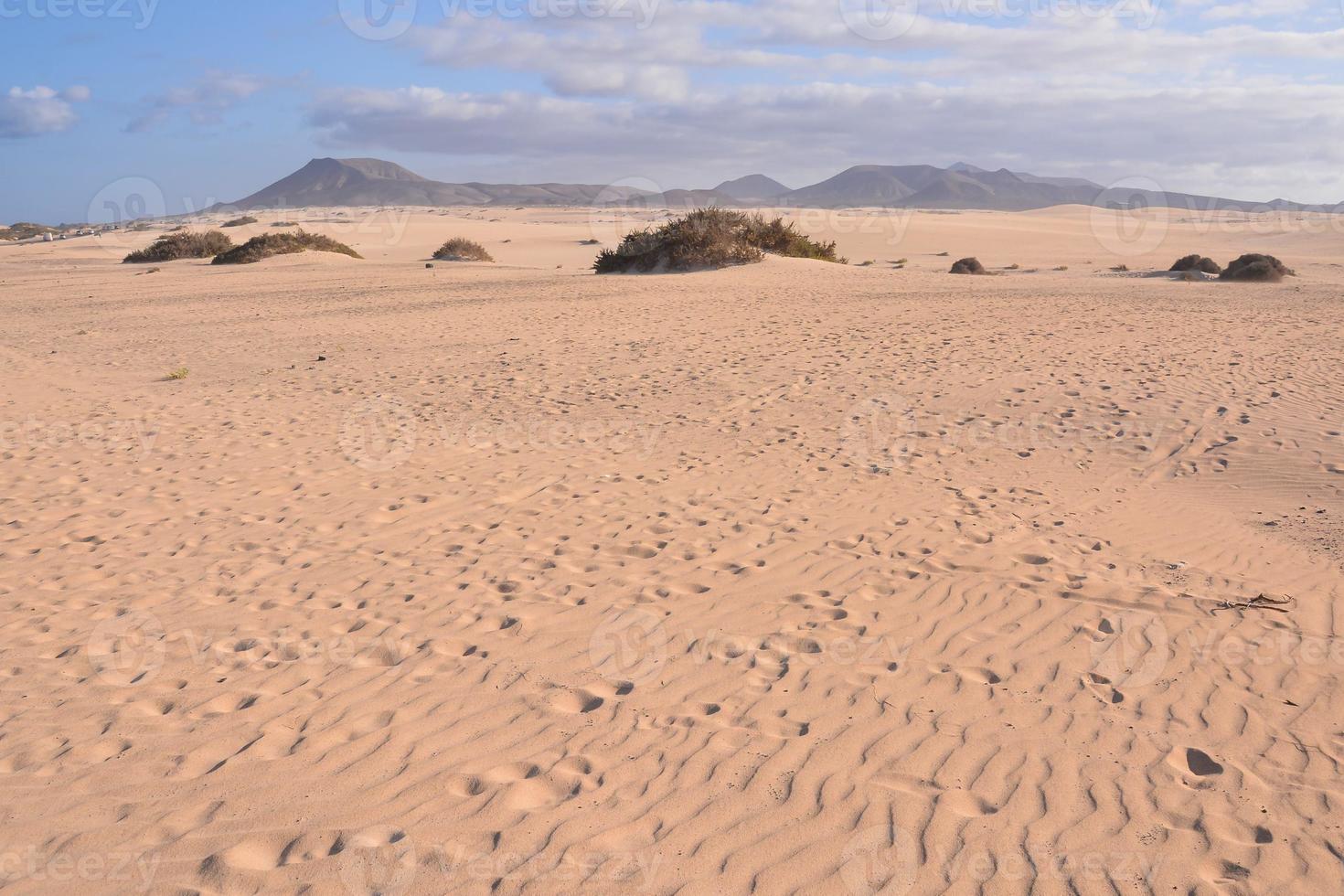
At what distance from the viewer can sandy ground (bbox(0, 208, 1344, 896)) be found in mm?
3488

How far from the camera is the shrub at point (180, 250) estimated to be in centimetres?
3488

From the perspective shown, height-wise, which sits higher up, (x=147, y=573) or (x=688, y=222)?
(x=688, y=222)

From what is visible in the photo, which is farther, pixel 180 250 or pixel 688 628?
pixel 180 250

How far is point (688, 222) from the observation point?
85.3ft

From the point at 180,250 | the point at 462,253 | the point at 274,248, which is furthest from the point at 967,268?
the point at 180,250

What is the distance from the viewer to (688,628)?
525 centimetres

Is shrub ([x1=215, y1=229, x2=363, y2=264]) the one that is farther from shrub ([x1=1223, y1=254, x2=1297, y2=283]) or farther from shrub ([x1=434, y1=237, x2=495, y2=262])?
shrub ([x1=1223, y1=254, x2=1297, y2=283])

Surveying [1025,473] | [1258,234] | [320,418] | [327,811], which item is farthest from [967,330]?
[1258,234]

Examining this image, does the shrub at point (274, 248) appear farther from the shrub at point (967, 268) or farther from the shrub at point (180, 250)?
the shrub at point (967, 268)

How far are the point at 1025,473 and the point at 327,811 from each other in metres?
6.26

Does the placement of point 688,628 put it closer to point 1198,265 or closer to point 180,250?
point 1198,265

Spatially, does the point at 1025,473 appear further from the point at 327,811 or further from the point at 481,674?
the point at 327,811

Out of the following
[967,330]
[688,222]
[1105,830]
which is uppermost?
[688,222]

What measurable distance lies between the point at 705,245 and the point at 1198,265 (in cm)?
1425
